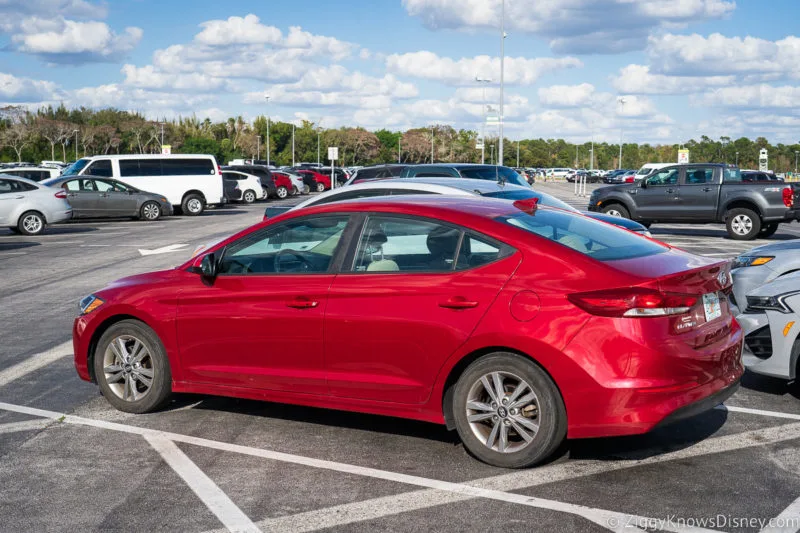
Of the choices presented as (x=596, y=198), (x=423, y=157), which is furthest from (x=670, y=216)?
(x=423, y=157)

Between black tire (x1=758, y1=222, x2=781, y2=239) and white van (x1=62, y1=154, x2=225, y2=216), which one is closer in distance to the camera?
black tire (x1=758, y1=222, x2=781, y2=239)

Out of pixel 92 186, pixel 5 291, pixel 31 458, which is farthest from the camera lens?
pixel 92 186

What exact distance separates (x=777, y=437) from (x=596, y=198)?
749 inches

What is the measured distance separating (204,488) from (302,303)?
1299 millimetres

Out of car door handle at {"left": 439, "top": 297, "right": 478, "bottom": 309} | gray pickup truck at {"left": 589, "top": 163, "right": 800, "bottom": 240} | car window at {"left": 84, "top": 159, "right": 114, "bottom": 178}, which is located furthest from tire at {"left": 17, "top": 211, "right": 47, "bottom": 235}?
car door handle at {"left": 439, "top": 297, "right": 478, "bottom": 309}

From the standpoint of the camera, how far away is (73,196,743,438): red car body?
16.2 ft

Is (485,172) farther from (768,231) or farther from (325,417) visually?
(325,417)

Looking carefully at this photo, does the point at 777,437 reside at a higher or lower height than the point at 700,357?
lower

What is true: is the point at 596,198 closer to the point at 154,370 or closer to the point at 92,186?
the point at 92,186

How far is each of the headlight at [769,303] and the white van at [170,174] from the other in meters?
28.4

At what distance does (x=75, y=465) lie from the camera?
211 inches

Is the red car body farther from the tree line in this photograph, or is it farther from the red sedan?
the tree line

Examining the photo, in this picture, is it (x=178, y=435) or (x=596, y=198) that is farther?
(x=596, y=198)

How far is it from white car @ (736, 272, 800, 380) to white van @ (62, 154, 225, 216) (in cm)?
2843
